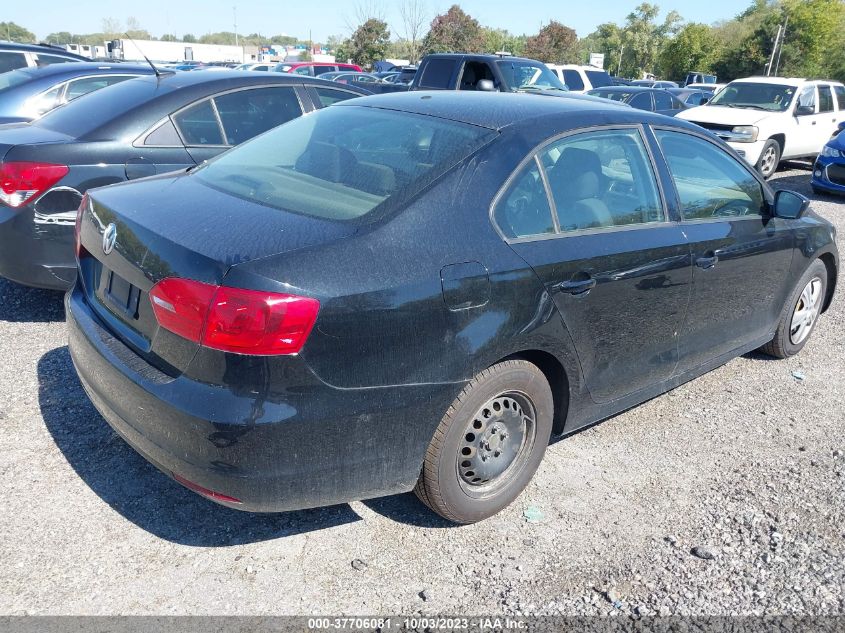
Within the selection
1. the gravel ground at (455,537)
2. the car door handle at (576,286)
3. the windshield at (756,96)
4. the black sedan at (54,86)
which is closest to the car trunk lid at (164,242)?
the gravel ground at (455,537)

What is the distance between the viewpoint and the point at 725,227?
3977mm

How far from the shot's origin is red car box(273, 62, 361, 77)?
2625 centimetres

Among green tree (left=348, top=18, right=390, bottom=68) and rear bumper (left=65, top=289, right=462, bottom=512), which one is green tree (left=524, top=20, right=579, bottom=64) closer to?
green tree (left=348, top=18, right=390, bottom=68)

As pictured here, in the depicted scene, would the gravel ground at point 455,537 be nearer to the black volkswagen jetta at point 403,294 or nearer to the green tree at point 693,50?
the black volkswagen jetta at point 403,294

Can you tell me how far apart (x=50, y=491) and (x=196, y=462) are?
3.68 ft

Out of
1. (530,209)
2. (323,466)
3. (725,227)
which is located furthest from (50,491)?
(725,227)

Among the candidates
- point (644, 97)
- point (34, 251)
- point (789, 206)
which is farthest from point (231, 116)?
point (644, 97)

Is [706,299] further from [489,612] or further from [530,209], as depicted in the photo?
[489,612]

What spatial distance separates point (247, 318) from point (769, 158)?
12.5 m

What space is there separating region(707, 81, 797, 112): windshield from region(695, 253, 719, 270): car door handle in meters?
10.7

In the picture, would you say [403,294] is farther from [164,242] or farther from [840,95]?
[840,95]

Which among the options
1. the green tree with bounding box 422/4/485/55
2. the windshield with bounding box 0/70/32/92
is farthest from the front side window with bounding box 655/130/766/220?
the green tree with bounding box 422/4/485/55

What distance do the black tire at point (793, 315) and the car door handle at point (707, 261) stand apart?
47.1 inches

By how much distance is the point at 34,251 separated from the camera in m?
4.47
